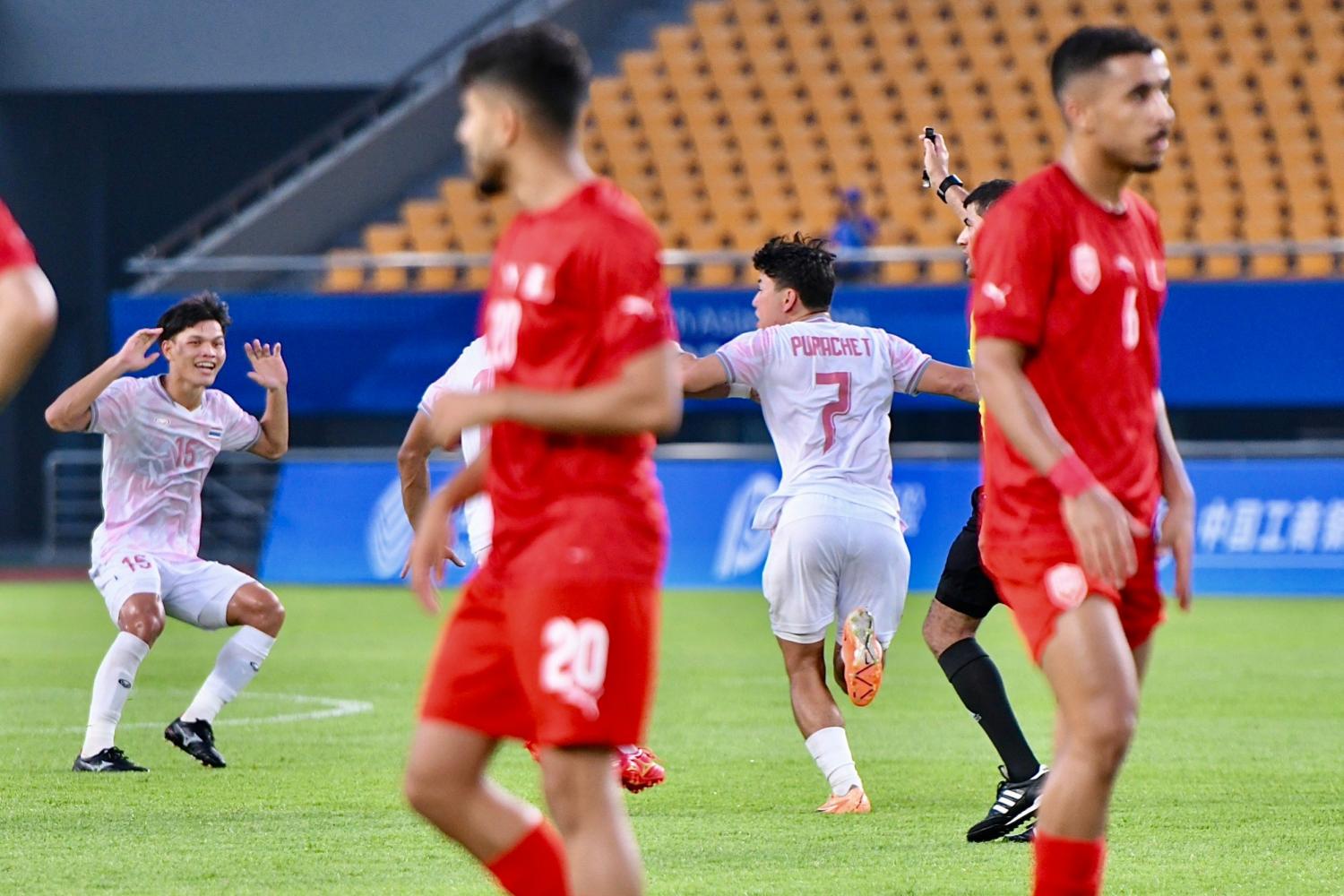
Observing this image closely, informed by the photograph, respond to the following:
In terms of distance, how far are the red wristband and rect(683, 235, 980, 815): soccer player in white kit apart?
332cm

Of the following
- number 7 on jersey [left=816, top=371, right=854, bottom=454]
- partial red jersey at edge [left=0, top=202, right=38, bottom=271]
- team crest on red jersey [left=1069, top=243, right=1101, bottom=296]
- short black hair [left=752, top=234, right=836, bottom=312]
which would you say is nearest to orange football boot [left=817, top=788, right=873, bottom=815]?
number 7 on jersey [left=816, top=371, right=854, bottom=454]

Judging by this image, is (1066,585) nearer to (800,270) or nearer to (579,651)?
(579,651)

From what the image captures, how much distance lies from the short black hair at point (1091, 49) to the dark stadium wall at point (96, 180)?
25189mm

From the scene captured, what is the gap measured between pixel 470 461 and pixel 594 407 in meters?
4.09

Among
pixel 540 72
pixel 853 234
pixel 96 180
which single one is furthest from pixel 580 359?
pixel 96 180

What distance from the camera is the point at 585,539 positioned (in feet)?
13.5

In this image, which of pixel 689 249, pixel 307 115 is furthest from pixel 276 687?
pixel 307 115

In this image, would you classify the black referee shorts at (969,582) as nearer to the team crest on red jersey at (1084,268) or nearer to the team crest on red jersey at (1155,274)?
the team crest on red jersey at (1155,274)

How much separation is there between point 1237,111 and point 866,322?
5.95 m

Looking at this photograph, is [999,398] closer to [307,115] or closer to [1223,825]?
[1223,825]

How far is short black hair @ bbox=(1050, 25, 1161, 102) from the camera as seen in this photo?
195 inches

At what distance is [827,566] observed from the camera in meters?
8.13

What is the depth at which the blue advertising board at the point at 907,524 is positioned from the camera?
1975cm

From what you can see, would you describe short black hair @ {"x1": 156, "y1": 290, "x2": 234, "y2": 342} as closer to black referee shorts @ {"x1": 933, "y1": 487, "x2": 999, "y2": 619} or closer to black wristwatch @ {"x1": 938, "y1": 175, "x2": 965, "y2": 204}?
black wristwatch @ {"x1": 938, "y1": 175, "x2": 965, "y2": 204}
